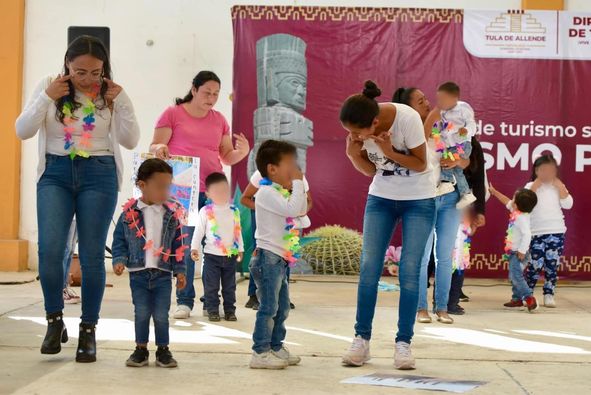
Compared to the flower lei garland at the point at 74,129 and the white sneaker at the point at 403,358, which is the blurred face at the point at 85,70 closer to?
the flower lei garland at the point at 74,129

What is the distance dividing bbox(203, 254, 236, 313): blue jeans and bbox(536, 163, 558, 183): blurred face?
3134 millimetres

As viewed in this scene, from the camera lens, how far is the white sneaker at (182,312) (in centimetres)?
692

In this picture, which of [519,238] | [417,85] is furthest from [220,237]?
[417,85]

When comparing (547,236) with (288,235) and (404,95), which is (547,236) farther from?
(288,235)

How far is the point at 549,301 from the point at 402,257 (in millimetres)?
3656

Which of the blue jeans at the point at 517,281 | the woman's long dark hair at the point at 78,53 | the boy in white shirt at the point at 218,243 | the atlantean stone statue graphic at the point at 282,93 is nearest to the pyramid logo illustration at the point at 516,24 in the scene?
the atlantean stone statue graphic at the point at 282,93

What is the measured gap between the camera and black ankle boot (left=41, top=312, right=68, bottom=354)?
504 cm

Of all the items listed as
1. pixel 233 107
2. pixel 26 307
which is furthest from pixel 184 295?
pixel 233 107

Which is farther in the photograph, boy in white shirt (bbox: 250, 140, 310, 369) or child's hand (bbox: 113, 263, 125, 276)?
boy in white shirt (bbox: 250, 140, 310, 369)

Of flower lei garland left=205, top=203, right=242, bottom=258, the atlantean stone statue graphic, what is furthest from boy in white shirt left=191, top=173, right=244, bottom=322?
the atlantean stone statue graphic

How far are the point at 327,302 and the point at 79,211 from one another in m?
3.60

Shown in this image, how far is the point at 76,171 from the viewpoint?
5.06m

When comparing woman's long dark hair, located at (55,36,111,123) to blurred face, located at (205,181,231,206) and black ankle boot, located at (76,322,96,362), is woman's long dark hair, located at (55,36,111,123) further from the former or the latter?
blurred face, located at (205,181,231,206)

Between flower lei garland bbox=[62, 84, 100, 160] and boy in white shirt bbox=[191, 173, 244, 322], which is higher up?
flower lei garland bbox=[62, 84, 100, 160]
